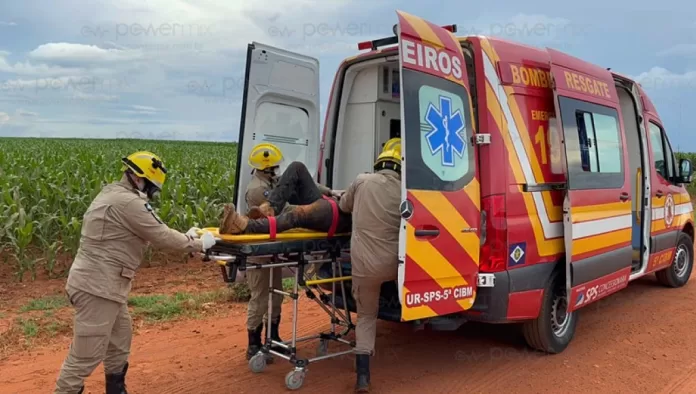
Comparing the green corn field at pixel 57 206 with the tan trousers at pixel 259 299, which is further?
the green corn field at pixel 57 206

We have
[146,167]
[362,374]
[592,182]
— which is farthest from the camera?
[592,182]

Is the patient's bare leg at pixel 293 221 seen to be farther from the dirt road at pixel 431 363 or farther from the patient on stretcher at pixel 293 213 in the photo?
the dirt road at pixel 431 363

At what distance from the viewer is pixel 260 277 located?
5277 millimetres

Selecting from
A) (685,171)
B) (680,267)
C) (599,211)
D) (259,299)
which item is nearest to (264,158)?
(259,299)

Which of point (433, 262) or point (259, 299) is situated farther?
point (259, 299)

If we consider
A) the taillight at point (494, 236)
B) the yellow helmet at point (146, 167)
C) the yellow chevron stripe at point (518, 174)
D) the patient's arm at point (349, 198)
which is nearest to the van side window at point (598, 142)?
the yellow chevron stripe at point (518, 174)

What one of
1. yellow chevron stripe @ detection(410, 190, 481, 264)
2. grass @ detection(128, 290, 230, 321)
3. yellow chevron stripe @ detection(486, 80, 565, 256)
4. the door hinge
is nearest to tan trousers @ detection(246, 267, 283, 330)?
yellow chevron stripe @ detection(410, 190, 481, 264)

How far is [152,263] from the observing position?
924 centimetres

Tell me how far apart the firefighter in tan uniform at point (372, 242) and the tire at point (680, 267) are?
522 cm

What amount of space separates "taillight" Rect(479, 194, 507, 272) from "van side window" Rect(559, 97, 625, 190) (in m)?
0.84

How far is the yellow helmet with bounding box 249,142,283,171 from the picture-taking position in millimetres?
5465

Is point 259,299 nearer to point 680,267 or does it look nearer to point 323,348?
point 323,348

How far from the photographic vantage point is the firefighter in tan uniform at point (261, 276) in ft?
17.3

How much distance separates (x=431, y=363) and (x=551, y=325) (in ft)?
3.68
